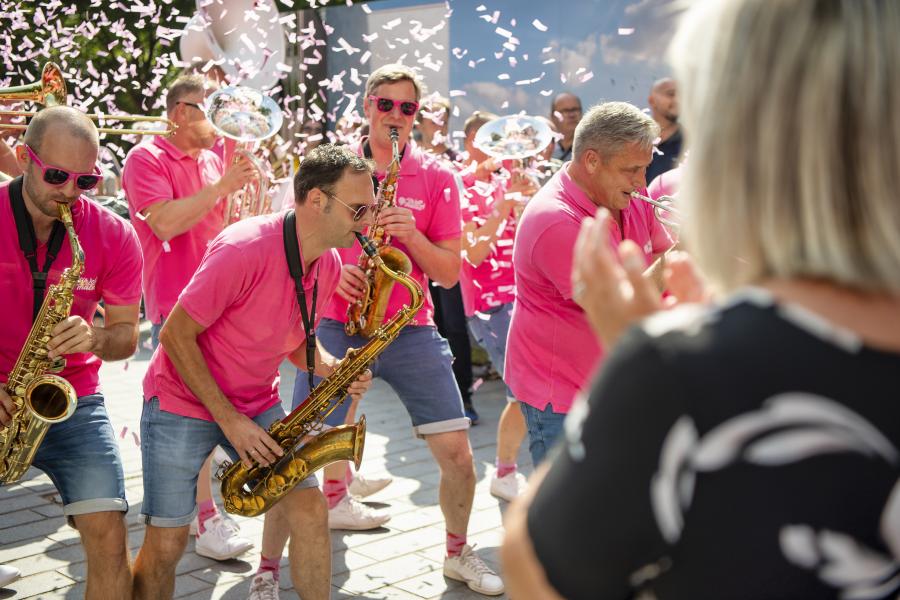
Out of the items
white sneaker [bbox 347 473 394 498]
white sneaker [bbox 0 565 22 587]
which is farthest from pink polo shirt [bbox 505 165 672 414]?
white sneaker [bbox 0 565 22 587]

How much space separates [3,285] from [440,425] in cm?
197

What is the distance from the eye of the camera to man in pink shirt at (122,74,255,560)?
200 inches

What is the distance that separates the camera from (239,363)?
375 centimetres

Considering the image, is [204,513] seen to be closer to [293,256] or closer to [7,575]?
[7,575]

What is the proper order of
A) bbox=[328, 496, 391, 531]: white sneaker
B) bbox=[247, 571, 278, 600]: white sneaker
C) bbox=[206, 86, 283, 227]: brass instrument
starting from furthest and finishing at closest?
1. bbox=[328, 496, 391, 531]: white sneaker
2. bbox=[206, 86, 283, 227]: brass instrument
3. bbox=[247, 571, 278, 600]: white sneaker

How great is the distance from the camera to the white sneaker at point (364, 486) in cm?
581

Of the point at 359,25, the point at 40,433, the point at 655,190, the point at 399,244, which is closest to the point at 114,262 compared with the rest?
the point at 40,433

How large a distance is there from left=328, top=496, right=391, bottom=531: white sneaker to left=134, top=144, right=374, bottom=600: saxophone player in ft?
4.88

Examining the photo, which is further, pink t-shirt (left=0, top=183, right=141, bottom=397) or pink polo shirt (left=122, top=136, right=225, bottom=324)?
pink polo shirt (left=122, top=136, right=225, bottom=324)

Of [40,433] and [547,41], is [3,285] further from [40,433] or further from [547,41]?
[547,41]

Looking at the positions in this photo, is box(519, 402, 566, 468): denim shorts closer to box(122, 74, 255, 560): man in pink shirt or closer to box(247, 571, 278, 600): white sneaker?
box(247, 571, 278, 600): white sneaker

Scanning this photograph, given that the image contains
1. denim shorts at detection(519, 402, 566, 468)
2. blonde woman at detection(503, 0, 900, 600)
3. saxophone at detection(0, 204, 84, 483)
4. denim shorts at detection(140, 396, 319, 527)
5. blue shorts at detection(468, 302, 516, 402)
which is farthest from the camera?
blue shorts at detection(468, 302, 516, 402)

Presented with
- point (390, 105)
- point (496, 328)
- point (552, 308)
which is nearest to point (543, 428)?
point (552, 308)

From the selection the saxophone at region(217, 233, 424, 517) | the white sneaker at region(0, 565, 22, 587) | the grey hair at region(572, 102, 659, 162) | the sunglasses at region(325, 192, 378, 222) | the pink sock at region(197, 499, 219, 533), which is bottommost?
the white sneaker at region(0, 565, 22, 587)
